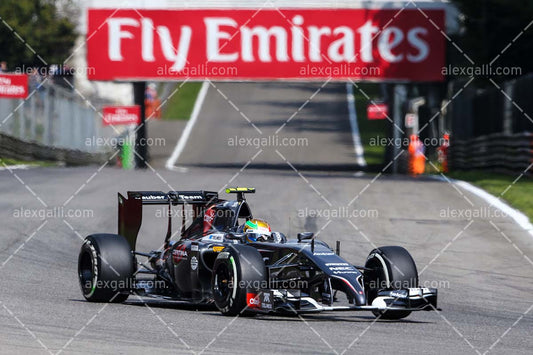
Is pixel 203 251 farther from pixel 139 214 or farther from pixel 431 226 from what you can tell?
pixel 431 226

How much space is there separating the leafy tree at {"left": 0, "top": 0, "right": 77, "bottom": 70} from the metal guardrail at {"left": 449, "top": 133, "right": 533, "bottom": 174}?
30963mm

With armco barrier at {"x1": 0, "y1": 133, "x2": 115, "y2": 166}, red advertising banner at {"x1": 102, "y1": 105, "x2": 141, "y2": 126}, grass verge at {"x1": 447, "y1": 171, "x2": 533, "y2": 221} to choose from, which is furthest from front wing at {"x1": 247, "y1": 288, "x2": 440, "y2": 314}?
red advertising banner at {"x1": 102, "y1": 105, "x2": 141, "y2": 126}

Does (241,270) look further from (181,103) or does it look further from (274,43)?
(181,103)

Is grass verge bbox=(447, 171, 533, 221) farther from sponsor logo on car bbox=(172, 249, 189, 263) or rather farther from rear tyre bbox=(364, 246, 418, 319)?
sponsor logo on car bbox=(172, 249, 189, 263)

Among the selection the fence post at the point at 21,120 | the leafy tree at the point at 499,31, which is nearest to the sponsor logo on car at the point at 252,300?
the fence post at the point at 21,120

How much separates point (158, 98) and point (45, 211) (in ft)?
153

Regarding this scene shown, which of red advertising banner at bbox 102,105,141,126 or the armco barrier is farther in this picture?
red advertising banner at bbox 102,105,141,126

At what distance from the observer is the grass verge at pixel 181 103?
61688 millimetres

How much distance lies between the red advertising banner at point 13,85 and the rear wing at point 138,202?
20447 millimetres

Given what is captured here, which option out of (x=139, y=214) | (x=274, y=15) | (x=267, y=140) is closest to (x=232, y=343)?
(x=139, y=214)

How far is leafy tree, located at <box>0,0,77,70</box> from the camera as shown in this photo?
197 ft

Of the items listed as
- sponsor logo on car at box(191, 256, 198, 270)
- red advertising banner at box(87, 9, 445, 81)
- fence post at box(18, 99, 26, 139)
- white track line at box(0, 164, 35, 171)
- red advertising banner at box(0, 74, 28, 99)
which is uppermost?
red advertising banner at box(87, 9, 445, 81)

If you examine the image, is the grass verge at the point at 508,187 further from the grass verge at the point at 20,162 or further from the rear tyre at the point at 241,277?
the grass verge at the point at 20,162

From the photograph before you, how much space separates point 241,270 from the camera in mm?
9773
